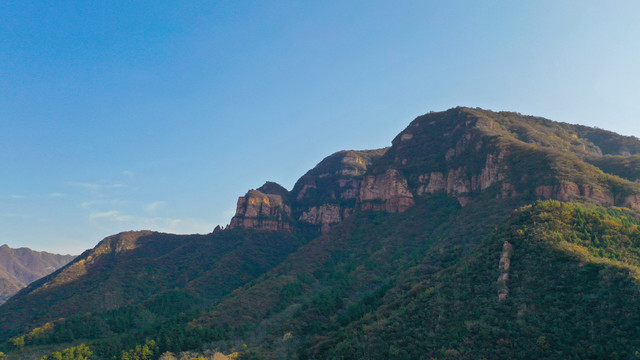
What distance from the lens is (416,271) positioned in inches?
2805

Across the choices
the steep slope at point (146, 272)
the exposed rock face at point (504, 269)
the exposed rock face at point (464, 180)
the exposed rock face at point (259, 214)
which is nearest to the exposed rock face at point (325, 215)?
the exposed rock face at point (259, 214)

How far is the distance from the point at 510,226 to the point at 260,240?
118909mm

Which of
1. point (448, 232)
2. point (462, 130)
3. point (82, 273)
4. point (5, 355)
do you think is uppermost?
point (462, 130)

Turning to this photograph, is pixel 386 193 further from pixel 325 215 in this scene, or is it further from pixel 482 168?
pixel 325 215

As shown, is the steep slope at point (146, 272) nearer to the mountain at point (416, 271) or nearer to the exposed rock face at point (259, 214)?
the mountain at point (416, 271)

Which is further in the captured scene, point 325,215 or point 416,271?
point 325,215

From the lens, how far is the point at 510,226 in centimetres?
5788

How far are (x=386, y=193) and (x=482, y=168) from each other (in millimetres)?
38602

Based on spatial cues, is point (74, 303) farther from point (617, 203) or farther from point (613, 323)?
point (617, 203)

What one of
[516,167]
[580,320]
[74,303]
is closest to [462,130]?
[516,167]

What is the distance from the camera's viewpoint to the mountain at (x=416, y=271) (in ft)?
130

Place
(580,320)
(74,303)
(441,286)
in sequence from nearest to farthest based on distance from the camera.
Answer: (580,320) < (441,286) < (74,303)

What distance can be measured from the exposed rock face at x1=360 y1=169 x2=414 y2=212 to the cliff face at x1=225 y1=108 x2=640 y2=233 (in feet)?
1.21

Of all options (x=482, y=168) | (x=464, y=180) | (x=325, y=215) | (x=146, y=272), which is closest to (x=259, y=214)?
(x=325, y=215)
